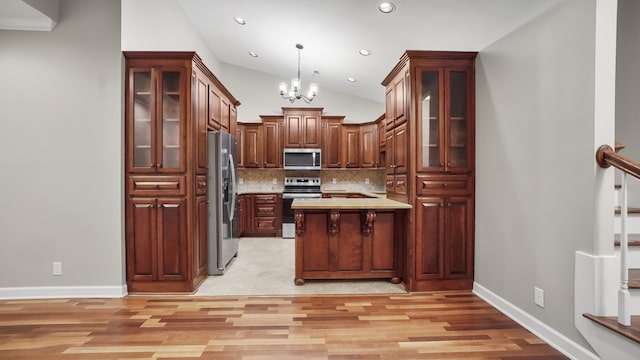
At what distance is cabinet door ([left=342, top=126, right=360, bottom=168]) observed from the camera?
6.35 m

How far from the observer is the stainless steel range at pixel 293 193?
5902 millimetres

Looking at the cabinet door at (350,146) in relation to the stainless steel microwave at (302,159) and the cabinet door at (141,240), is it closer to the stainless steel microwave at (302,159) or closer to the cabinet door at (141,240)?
the stainless steel microwave at (302,159)

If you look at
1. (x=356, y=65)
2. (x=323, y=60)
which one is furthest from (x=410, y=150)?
(x=323, y=60)

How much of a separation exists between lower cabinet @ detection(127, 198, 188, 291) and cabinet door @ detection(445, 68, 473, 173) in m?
2.79

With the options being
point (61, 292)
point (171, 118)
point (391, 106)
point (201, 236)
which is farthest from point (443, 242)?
point (61, 292)

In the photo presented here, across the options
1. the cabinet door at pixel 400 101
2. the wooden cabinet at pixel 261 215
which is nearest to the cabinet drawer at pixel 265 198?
the wooden cabinet at pixel 261 215

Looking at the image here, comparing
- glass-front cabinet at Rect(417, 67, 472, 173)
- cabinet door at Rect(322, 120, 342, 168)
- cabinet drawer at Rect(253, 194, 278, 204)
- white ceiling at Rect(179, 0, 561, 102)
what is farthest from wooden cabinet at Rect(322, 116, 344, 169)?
glass-front cabinet at Rect(417, 67, 472, 173)

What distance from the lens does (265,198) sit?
603cm

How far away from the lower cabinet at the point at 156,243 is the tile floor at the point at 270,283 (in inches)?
15.8

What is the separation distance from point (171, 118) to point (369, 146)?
163 inches

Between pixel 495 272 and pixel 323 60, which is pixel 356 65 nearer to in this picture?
pixel 323 60

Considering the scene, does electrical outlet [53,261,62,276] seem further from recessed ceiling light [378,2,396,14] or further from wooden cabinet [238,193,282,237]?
recessed ceiling light [378,2,396,14]

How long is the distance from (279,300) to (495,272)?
2.02 metres

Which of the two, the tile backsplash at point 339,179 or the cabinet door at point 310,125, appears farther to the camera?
the tile backsplash at point 339,179
